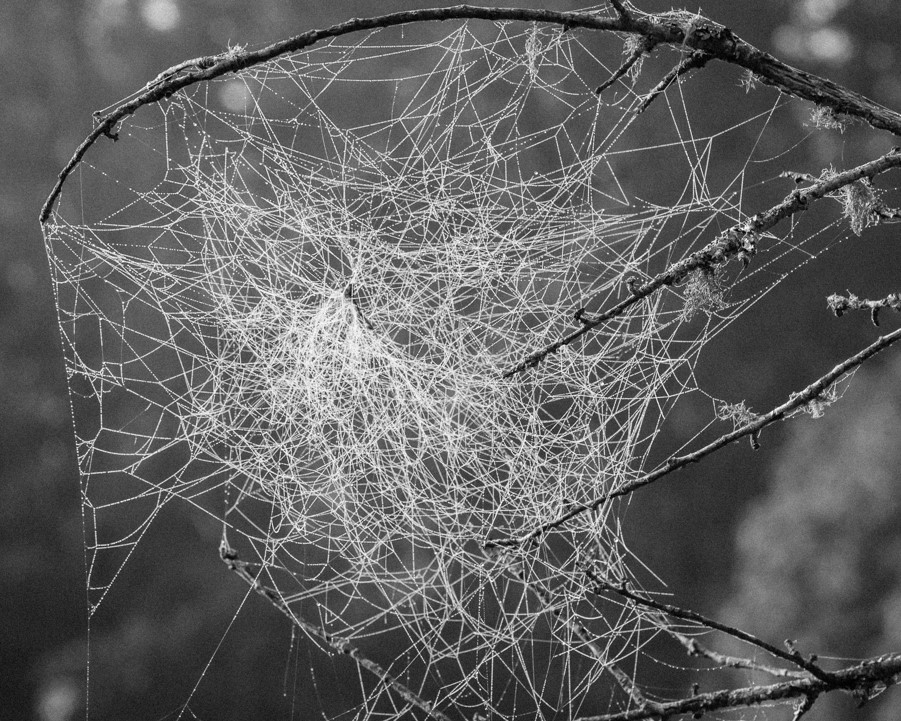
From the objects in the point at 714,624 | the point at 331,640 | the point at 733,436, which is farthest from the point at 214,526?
the point at 733,436

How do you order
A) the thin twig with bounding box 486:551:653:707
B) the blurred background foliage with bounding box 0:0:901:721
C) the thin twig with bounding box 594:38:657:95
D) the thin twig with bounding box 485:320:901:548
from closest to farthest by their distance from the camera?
the thin twig with bounding box 485:320:901:548 < the thin twig with bounding box 594:38:657:95 < the thin twig with bounding box 486:551:653:707 < the blurred background foliage with bounding box 0:0:901:721

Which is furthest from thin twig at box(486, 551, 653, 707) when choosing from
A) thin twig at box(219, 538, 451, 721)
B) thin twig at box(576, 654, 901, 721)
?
thin twig at box(219, 538, 451, 721)

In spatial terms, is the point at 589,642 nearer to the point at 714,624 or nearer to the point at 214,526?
the point at 714,624

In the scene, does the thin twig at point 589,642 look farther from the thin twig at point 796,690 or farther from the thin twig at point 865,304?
the thin twig at point 865,304

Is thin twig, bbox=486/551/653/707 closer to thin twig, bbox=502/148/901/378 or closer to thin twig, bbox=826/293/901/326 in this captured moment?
thin twig, bbox=502/148/901/378

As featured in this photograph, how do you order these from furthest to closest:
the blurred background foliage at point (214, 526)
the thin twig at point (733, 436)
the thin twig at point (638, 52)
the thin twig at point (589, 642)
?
the blurred background foliage at point (214, 526) → the thin twig at point (589, 642) → the thin twig at point (638, 52) → the thin twig at point (733, 436)

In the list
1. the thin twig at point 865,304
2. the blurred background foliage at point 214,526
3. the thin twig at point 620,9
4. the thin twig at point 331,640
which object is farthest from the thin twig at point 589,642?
the blurred background foliage at point 214,526
